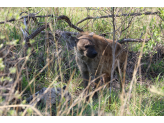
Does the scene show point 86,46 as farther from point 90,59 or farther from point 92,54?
point 90,59

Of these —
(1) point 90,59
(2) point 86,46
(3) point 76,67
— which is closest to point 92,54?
(2) point 86,46

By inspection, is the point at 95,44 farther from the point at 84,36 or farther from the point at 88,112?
the point at 88,112

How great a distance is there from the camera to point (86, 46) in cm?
360

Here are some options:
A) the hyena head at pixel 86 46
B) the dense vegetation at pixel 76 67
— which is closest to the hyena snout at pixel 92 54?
the hyena head at pixel 86 46

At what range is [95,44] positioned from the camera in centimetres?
383

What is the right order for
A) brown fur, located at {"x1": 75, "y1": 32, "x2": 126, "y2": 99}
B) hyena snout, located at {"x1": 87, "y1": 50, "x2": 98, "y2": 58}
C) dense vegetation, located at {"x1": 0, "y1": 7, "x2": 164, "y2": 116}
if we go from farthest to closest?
1. brown fur, located at {"x1": 75, "y1": 32, "x2": 126, "y2": 99}
2. hyena snout, located at {"x1": 87, "y1": 50, "x2": 98, "y2": 58}
3. dense vegetation, located at {"x1": 0, "y1": 7, "x2": 164, "y2": 116}

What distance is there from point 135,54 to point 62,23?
235cm

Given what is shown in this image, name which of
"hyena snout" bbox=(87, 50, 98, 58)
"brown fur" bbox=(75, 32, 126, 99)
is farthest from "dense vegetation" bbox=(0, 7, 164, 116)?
"hyena snout" bbox=(87, 50, 98, 58)

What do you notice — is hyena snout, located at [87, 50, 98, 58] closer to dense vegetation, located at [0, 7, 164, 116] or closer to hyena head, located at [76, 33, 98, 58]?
hyena head, located at [76, 33, 98, 58]

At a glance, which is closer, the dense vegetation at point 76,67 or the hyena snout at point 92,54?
the dense vegetation at point 76,67

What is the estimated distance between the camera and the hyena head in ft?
11.5

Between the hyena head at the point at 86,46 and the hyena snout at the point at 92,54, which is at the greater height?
the hyena head at the point at 86,46

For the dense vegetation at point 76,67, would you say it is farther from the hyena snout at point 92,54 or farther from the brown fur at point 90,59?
the hyena snout at point 92,54

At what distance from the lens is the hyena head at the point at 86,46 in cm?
349
